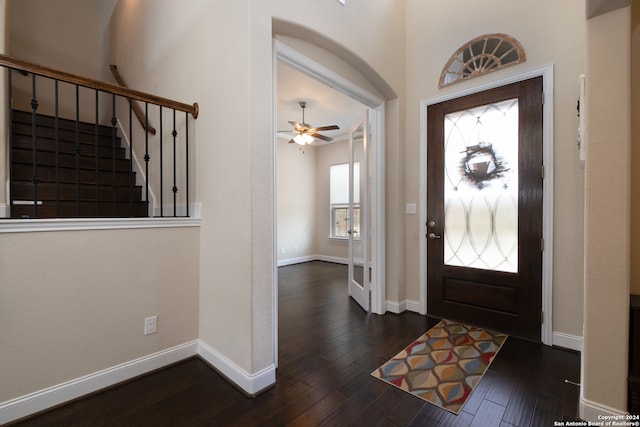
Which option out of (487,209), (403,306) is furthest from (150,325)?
(487,209)

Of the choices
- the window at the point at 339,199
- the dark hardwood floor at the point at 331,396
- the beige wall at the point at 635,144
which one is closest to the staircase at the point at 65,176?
the dark hardwood floor at the point at 331,396

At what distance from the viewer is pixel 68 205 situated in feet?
8.86

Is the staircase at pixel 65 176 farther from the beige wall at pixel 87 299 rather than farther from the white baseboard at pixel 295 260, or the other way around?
the white baseboard at pixel 295 260

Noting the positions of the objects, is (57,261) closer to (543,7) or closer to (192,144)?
(192,144)

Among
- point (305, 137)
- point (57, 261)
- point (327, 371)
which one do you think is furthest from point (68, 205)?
point (305, 137)

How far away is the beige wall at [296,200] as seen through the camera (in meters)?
6.33

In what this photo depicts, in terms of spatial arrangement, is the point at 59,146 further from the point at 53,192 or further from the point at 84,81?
the point at 84,81

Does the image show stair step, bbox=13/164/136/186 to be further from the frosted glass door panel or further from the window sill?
the frosted glass door panel

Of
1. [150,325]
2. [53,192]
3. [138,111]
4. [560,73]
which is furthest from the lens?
[138,111]

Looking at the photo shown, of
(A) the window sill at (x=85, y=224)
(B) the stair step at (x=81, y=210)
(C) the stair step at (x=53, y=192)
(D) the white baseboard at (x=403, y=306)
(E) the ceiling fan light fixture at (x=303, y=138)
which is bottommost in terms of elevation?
(D) the white baseboard at (x=403, y=306)

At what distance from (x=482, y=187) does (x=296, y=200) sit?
4.40m

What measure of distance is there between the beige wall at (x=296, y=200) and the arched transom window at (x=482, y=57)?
3983 mm

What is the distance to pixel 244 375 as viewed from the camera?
183 centimetres

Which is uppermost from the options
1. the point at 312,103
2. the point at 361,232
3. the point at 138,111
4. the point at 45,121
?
the point at 312,103
